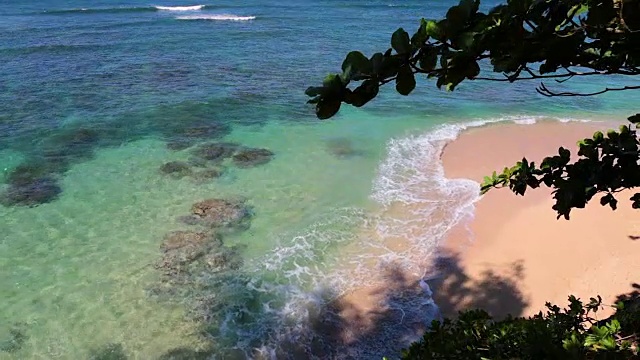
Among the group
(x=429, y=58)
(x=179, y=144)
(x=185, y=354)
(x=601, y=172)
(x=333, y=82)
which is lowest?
(x=185, y=354)

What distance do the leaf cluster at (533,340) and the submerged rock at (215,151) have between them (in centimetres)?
1075

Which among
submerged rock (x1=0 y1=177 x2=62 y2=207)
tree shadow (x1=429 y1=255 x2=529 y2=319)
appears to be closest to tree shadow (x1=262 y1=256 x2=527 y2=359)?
tree shadow (x1=429 y1=255 x2=529 y2=319)

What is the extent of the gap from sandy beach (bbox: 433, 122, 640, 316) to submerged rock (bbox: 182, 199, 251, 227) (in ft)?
14.7

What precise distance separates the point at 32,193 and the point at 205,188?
13.4 feet

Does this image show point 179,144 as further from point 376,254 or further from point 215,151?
point 376,254

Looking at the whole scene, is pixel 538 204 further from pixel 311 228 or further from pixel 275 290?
pixel 275 290

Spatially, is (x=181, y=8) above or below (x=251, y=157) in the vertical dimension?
above

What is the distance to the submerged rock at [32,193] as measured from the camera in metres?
11.9

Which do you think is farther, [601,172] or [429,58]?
[601,172]

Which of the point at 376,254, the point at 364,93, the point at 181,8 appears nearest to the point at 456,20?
the point at 364,93

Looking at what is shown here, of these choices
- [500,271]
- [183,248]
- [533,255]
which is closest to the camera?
[500,271]

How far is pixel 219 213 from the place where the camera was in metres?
11.4

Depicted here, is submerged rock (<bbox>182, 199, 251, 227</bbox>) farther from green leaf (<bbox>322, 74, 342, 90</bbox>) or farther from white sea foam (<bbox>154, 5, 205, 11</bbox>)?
white sea foam (<bbox>154, 5, 205, 11</bbox>)

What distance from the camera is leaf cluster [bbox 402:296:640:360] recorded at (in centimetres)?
305
